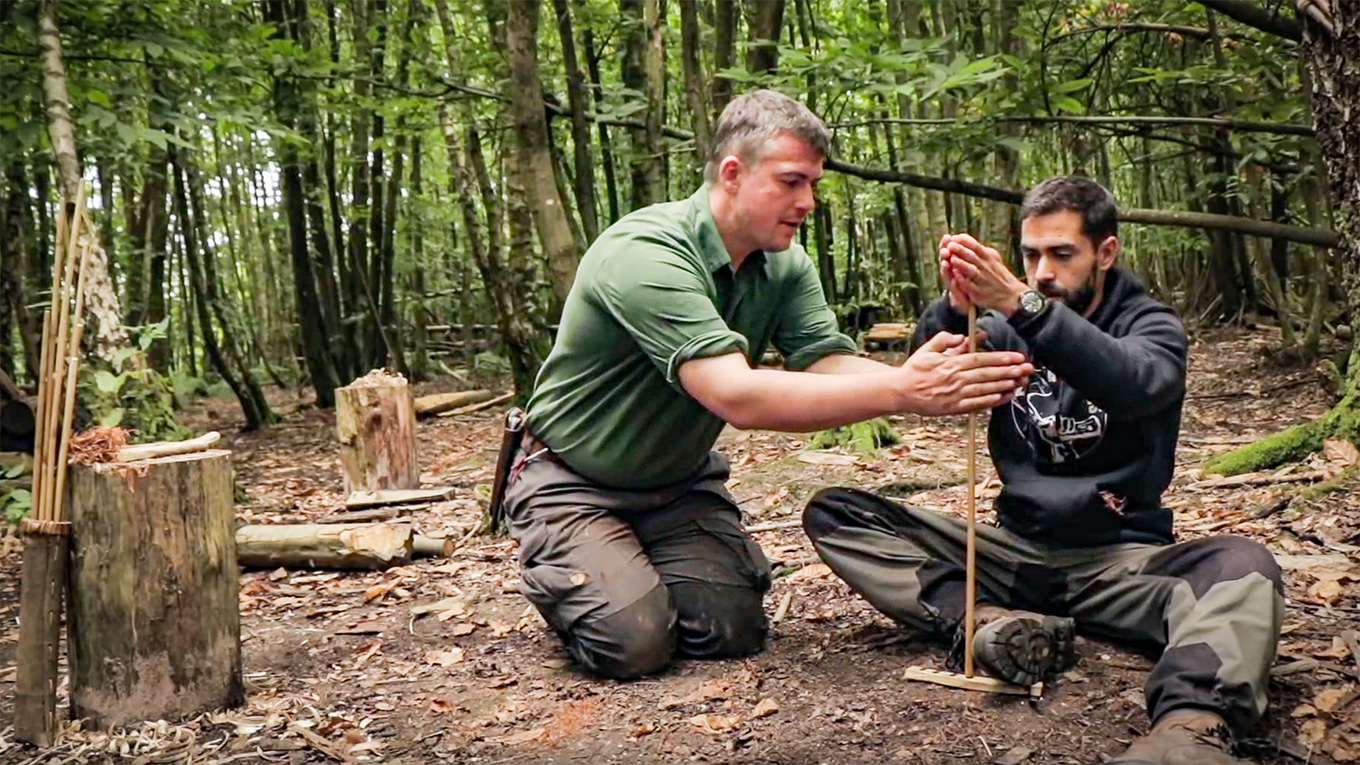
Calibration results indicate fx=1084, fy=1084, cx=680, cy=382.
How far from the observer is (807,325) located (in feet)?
12.1

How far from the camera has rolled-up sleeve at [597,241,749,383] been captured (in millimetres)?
2979

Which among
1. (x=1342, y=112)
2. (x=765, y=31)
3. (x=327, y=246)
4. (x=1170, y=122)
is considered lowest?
(x=1342, y=112)

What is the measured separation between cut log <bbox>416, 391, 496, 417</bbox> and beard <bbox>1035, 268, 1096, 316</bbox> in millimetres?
9179

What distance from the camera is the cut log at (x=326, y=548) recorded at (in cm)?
510

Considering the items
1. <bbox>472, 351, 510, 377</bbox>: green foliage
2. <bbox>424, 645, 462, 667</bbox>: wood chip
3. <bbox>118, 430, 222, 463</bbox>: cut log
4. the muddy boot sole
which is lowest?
<bbox>424, 645, 462, 667</bbox>: wood chip

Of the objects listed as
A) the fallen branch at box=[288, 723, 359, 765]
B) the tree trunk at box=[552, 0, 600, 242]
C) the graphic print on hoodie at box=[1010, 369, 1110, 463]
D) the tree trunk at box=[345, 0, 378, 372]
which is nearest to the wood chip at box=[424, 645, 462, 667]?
the fallen branch at box=[288, 723, 359, 765]

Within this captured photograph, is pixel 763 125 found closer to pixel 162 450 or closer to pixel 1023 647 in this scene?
pixel 1023 647

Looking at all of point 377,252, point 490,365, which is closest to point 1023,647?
point 377,252

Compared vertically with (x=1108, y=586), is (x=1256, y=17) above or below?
above

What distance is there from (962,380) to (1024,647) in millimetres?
722

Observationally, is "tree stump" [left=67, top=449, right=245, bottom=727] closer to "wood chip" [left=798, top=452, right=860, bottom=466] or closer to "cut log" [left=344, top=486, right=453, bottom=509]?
"cut log" [left=344, top=486, right=453, bottom=509]

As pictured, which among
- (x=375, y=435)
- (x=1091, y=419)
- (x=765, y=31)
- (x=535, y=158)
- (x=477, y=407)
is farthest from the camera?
(x=477, y=407)

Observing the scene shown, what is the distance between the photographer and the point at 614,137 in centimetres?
1393

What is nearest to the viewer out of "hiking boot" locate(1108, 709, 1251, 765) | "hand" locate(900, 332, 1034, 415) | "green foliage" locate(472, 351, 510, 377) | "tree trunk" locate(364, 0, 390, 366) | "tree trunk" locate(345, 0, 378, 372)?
"hiking boot" locate(1108, 709, 1251, 765)
